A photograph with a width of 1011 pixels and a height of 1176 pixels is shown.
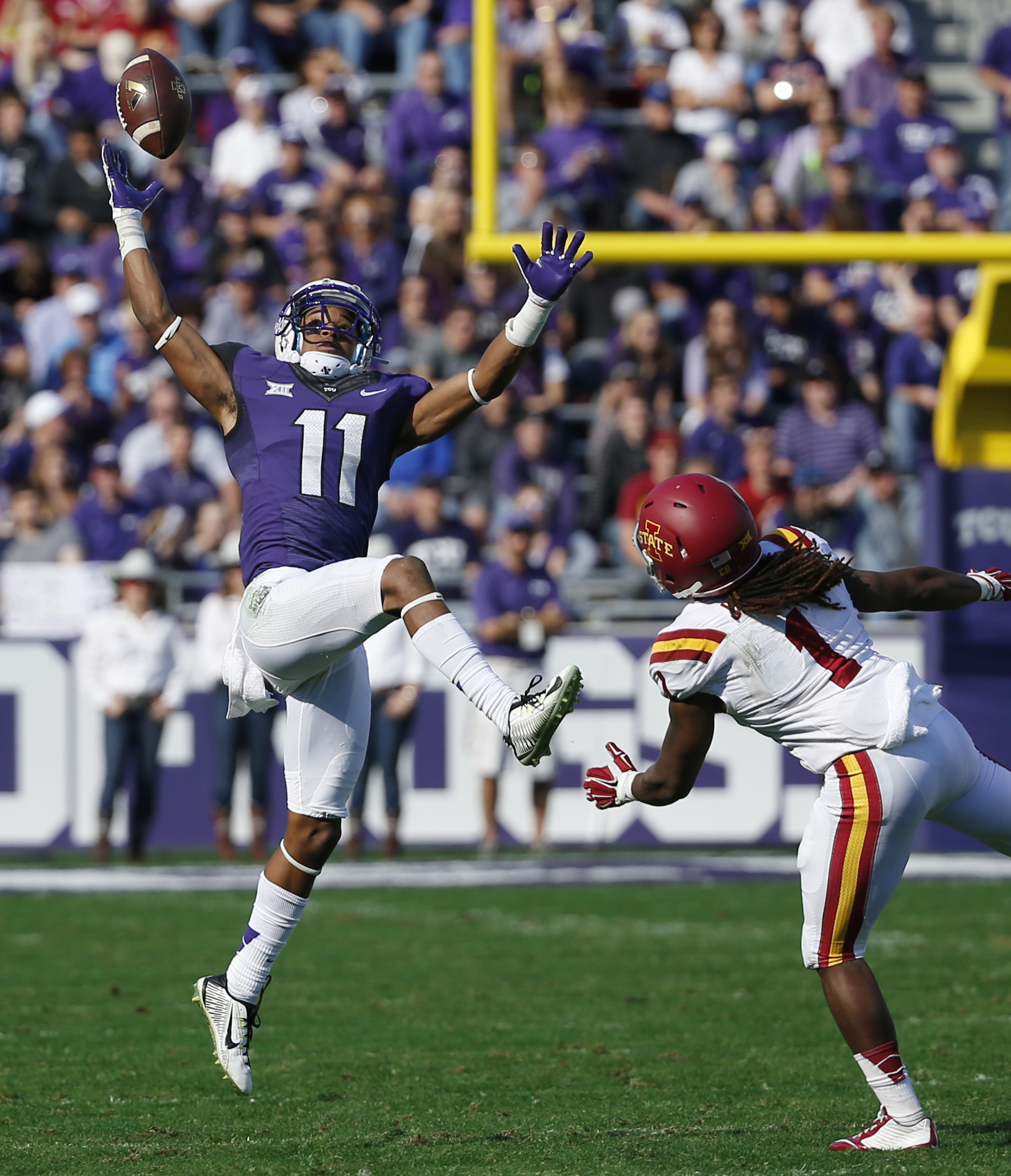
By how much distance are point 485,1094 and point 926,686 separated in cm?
172

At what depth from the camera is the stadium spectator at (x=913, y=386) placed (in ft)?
43.5

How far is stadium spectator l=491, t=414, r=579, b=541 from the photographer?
12.6 metres

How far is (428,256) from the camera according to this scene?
13797 millimetres

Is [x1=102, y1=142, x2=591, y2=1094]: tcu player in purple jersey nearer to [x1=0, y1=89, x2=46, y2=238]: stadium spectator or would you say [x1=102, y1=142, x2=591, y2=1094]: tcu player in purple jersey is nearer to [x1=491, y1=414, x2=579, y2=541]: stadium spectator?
[x1=491, y1=414, x2=579, y2=541]: stadium spectator

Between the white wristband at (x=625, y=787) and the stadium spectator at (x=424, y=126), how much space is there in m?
10.5

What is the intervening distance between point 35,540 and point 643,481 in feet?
13.1

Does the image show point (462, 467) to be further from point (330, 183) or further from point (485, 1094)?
point (485, 1094)

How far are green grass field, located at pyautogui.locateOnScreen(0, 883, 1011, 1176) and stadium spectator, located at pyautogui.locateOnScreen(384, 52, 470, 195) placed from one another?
693 centimetres

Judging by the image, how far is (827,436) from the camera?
12828 mm

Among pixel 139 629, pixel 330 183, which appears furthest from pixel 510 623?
pixel 330 183

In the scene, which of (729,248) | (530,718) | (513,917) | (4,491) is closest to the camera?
(530,718)

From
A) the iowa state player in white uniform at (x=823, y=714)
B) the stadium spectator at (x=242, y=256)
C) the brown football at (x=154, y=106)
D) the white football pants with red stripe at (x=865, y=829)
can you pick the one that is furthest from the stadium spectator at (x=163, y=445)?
the white football pants with red stripe at (x=865, y=829)

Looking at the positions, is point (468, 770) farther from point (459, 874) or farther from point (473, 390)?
point (473, 390)

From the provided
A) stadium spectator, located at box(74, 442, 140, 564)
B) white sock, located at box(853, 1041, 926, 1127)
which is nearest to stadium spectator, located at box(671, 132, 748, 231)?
stadium spectator, located at box(74, 442, 140, 564)
